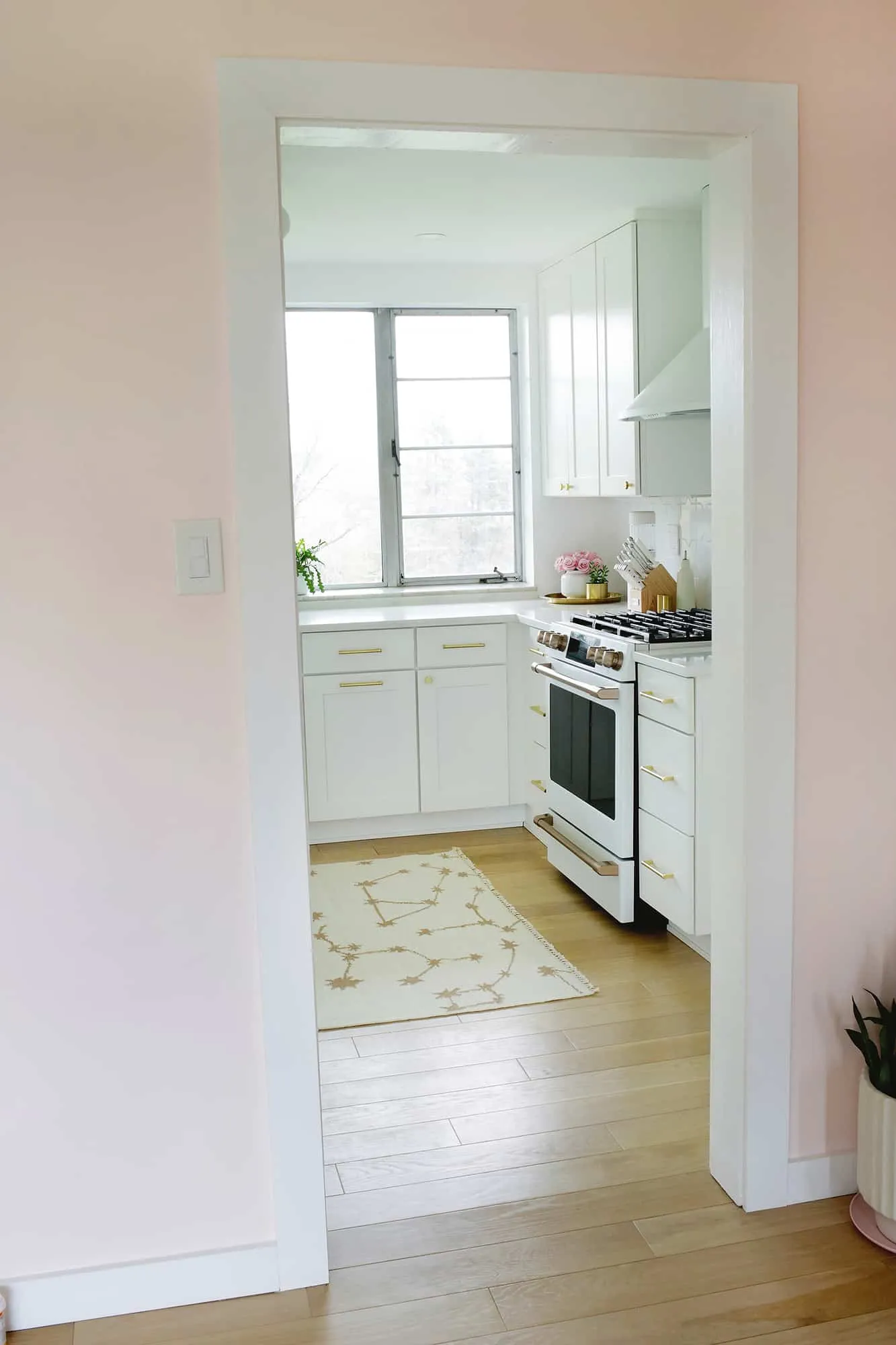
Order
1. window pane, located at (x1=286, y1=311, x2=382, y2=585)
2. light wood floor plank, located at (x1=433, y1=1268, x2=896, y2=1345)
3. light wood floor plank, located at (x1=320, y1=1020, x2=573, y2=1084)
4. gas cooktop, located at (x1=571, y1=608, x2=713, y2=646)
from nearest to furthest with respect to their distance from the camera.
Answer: light wood floor plank, located at (x1=433, y1=1268, x2=896, y2=1345) → light wood floor plank, located at (x1=320, y1=1020, x2=573, y2=1084) → gas cooktop, located at (x1=571, y1=608, x2=713, y2=646) → window pane, located at (x1=286, y1=311, x2=382, y2=585)

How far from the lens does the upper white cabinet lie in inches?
164

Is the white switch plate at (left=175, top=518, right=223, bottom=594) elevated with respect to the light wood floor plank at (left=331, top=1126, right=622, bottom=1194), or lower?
elevated

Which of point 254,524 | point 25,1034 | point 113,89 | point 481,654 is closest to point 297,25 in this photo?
point 113,89

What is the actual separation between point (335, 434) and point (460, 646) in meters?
1.20

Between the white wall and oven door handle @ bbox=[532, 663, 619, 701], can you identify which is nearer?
oven door handle @ bbox=[532, 663, 619, 701]

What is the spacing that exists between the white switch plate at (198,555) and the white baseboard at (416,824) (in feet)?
9.56

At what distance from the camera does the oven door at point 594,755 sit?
3668 millimetres

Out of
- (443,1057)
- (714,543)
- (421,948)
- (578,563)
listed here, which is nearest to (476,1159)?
(443,1057)

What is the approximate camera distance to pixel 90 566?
191 cm

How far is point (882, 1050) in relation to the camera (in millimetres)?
2178

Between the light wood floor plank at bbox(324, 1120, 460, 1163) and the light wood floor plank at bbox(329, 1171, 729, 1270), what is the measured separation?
256 mm


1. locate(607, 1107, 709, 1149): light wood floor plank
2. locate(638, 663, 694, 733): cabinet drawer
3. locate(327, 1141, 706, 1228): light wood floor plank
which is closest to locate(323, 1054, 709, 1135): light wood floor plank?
locate(607, 1107, 709, 1149): light wood floor plank

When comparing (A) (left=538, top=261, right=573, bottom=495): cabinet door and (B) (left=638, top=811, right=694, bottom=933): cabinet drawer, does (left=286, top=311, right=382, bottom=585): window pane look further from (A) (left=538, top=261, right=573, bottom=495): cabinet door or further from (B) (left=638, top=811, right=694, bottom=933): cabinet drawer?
(B) (left=638, top=811, right=694, bottom=933): cabinet drawer

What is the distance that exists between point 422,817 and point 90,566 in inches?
124
